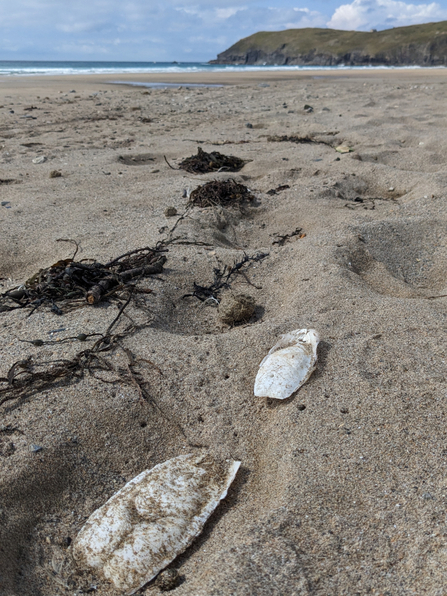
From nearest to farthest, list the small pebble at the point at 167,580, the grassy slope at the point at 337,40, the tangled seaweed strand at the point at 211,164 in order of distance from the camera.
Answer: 1. the small pebble at the point at 167,580
2. the tangled seaweed strand at the point at 211,164
3. the grassy slope at the point at 337,40

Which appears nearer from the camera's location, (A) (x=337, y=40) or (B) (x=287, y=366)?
(B) (x=287, y=366)

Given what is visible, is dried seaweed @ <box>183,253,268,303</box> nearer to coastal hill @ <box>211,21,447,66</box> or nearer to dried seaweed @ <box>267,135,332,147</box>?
dried seaweed @ <box>267,135,332,147</box>

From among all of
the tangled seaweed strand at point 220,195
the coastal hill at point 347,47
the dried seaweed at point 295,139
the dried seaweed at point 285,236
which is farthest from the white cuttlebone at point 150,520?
the coastal hill at point 347,47

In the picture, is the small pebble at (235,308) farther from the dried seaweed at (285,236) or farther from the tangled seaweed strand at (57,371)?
the dried seaweed at (285,236)

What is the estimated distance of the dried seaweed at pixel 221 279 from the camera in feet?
8.68

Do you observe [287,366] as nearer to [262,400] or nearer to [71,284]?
[262,400]

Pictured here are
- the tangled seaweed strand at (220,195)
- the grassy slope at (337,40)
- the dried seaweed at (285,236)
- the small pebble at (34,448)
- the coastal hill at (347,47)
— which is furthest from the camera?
the grassy slope at (337,40)

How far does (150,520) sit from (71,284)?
152 cm

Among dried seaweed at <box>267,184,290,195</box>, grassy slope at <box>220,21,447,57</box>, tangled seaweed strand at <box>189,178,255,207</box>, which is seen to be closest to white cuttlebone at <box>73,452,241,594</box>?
tangled seaweed strand at <box>189,178,255,207</box>

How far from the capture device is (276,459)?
1620mm

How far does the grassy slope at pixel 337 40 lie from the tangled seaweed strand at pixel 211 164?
57.6 meters

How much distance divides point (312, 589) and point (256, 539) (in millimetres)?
206

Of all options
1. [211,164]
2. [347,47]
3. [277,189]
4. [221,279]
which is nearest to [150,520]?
[221,279]

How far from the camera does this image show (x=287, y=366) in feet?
6.15
